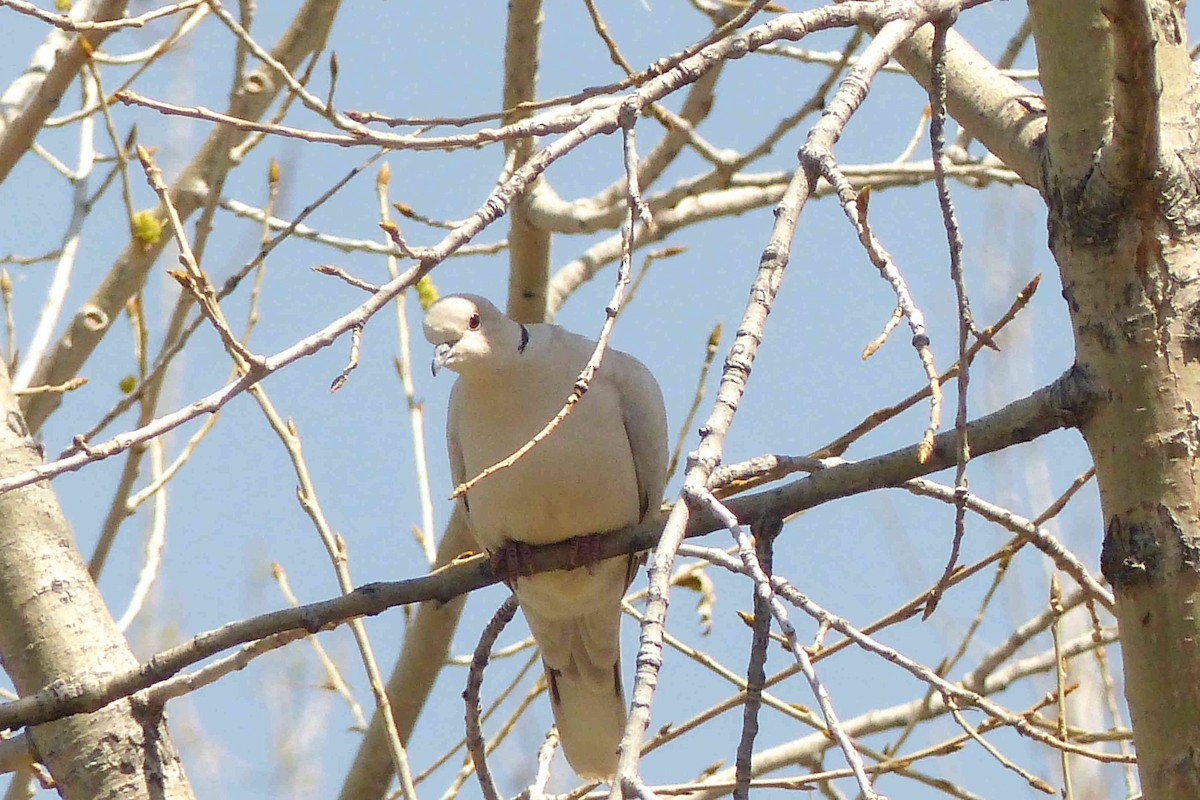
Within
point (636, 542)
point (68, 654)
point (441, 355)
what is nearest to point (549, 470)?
point (441, 355)

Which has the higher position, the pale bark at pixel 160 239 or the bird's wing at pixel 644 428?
the pale bark at pixel 160 239

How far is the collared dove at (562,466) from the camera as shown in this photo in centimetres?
355

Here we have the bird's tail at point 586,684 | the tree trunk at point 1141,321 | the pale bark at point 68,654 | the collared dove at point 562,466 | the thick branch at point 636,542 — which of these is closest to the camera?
the tree trunk at point 1141,321

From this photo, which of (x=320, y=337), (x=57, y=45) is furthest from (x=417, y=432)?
(x=320, y=337)

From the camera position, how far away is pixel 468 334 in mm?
3559

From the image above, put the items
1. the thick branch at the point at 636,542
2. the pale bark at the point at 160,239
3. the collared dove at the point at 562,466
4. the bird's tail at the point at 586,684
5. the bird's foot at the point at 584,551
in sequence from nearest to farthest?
the thick branch at the point at 636,542, the bird's foot at the point at 584,551, the collared dove at the point at 562,466, the pale bark at the point at 160,239, the bird's tail at the point at 586,684

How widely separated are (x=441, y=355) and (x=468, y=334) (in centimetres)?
9

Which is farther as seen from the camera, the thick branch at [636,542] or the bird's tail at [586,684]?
the bird's tail at [586,684]

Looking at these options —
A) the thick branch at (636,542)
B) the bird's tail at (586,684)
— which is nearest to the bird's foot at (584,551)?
the bird's tail at (586,684)

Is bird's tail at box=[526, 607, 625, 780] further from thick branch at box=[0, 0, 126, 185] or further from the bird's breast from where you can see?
thick branch at box=[0, 0, 126, 185]

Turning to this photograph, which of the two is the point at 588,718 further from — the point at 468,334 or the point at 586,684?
the point at 468,334

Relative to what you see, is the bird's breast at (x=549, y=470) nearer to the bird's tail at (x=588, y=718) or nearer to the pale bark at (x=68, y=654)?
the bird's tail at (x=588, y=718)

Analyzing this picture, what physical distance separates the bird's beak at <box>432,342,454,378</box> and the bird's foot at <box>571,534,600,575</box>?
21.4 inches

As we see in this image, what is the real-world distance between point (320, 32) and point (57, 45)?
100 cm
